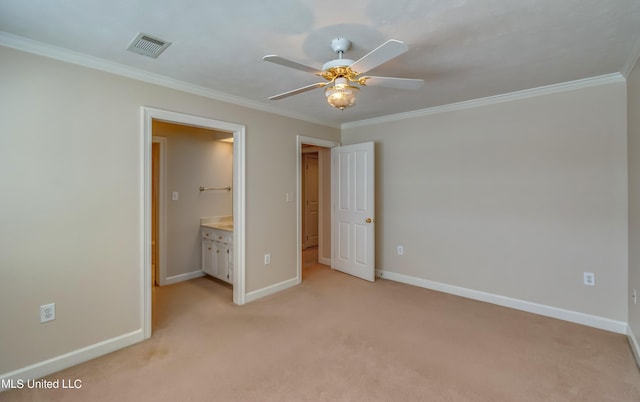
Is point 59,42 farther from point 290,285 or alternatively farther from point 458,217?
point 458,217

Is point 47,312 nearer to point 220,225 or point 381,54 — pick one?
point 220,225

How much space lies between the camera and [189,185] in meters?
4.24

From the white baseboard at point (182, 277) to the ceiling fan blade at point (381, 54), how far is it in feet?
12.1

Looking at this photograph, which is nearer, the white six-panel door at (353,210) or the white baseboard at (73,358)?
the white baseboard at (73,358)

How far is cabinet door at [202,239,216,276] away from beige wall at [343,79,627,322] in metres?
2.50

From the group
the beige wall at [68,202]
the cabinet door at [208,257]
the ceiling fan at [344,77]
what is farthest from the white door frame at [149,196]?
the ceiling fan at [344,77]

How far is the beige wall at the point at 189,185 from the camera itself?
4.05m

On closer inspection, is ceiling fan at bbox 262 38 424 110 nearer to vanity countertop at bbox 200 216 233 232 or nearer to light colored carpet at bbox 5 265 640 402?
light colored carpet at bbox 5 265 640 402

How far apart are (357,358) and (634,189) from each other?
8.66 feet

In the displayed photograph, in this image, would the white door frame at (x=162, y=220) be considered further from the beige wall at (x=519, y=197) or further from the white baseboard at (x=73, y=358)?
the beige wall at (x=519, y=197)

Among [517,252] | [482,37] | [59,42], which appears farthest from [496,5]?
[59,42]

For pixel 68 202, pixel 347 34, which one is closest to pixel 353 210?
pixel 347 34

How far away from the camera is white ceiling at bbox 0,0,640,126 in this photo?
1.64 metres

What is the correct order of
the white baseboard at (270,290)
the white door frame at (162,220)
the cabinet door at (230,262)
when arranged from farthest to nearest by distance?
the white door frame at (162,220), the cabinet door at (230,262), the white baseboard at (270,290)
